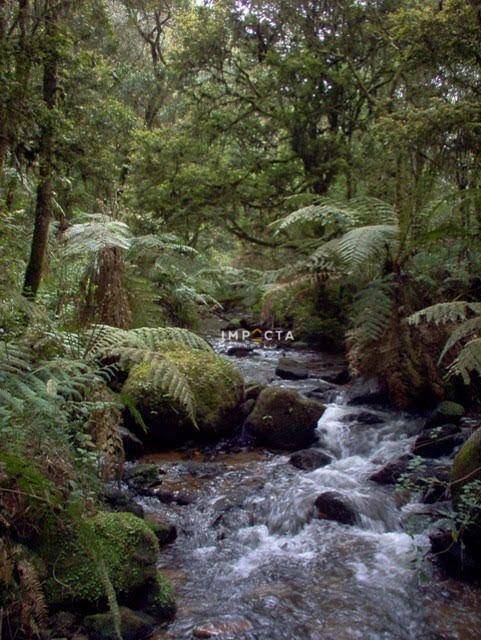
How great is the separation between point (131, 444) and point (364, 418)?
255cm

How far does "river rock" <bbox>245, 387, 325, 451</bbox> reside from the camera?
19.2ft

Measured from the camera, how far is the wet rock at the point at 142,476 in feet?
15.6

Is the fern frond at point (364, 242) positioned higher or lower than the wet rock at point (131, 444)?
higher

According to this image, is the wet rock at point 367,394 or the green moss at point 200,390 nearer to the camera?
the green moss at point 200,390

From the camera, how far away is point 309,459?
5.31m

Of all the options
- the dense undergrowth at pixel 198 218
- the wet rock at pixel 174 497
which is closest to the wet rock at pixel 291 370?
the dense undergrowth at pixel 198 218

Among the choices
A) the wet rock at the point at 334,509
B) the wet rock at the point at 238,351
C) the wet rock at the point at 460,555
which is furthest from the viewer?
the wet rock at the point at 238,351

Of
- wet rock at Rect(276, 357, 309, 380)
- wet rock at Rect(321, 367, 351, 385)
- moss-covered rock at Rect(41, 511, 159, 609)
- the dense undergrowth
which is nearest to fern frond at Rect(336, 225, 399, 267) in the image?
the dense undergrowth

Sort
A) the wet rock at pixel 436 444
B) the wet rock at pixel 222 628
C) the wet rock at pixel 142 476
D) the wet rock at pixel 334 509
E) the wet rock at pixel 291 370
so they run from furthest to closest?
the wet rock at pixel 291 370
the wet rock at pixel 436 444
the wet rock at pixel 142 476
the wet rock at pixel 334 509
the wet rock at pixel 222 628

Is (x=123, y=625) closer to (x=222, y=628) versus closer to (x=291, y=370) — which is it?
(x=222, y=628)

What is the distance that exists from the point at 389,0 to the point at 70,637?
962cm

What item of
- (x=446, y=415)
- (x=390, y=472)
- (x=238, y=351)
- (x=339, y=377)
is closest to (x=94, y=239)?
(x=390, y=472)

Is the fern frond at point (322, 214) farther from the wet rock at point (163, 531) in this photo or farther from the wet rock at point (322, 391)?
the wet rock at point (163, 531)

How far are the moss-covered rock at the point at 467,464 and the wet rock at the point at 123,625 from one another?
2.18 m
